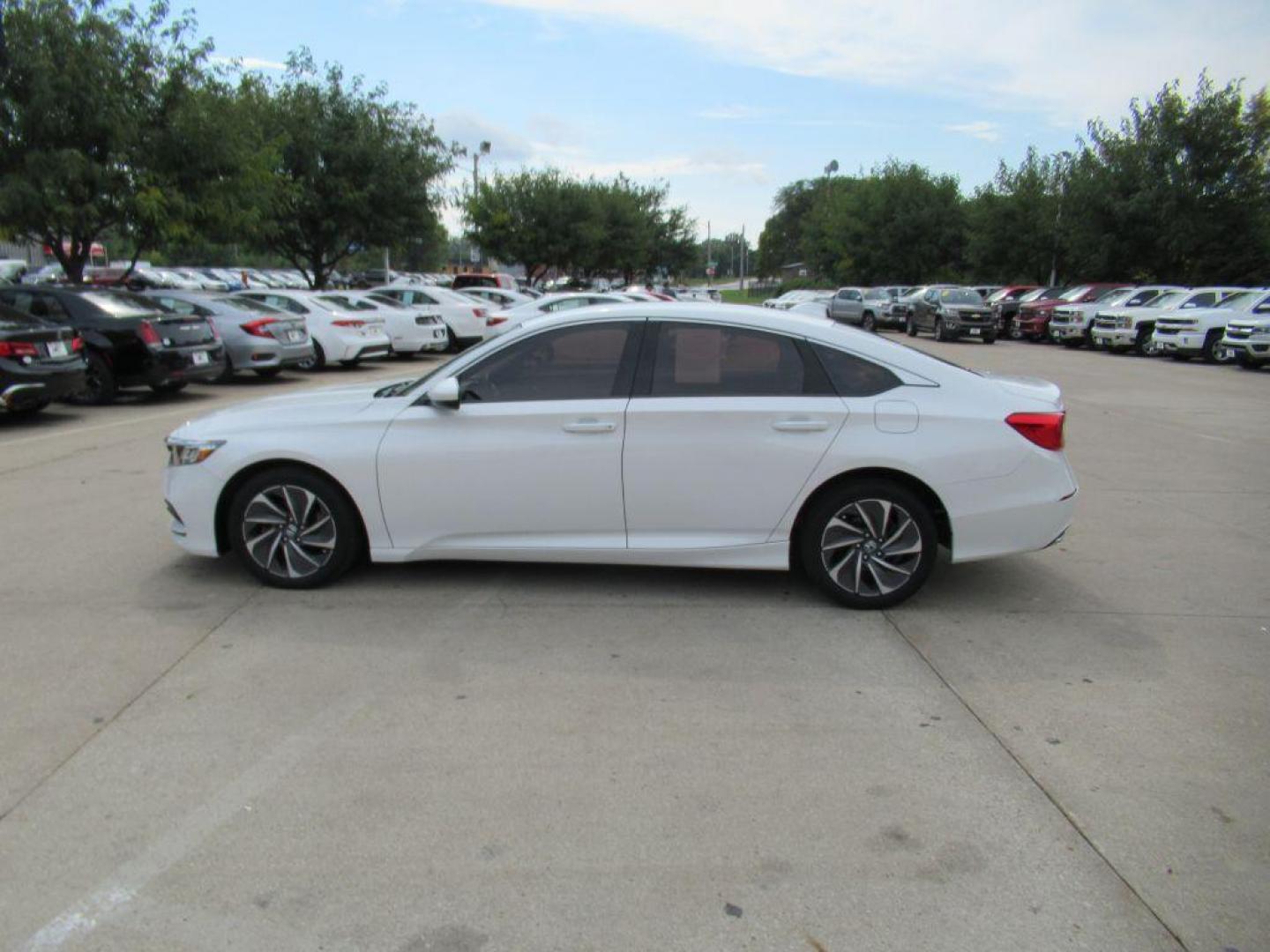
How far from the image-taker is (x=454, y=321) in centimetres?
2334

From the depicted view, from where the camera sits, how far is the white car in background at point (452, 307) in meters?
23.3

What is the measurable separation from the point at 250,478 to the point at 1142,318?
27.1 metres

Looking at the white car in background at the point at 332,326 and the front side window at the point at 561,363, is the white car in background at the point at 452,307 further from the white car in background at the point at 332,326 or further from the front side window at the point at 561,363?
the front side window at the point at 561,363

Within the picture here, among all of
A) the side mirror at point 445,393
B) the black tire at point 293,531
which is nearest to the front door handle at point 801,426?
the side mirror at point 445,393

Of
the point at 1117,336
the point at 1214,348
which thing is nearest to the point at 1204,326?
the point at 1214,348

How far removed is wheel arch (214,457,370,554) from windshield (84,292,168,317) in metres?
9.16

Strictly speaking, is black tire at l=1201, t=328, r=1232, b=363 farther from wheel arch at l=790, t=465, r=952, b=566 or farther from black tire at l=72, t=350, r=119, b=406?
black tire at l=72, t=350, r=119, b=406

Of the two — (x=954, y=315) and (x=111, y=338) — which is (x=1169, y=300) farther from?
(x=111, y=338)

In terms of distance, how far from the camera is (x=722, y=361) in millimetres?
5316

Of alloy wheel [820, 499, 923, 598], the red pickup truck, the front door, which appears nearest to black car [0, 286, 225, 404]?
the front door

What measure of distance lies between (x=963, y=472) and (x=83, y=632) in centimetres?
445

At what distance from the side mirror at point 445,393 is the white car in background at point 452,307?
1819 cm

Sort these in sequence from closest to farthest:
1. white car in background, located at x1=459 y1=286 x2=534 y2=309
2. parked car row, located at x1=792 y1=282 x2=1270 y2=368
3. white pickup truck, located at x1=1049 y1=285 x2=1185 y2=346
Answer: parked car row, located at x1=792 y1=282 x2=1270 y2=368 → white car in background, located at x1=459 y1=286 x2=534 y2=309 → white pickup truck, located at x1=1049 y1=285 x2=1185 y2=346

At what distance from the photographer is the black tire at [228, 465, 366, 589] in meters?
5.41
